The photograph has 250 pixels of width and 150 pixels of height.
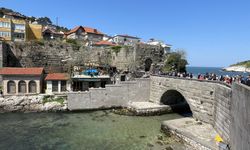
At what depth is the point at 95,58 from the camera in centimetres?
3966

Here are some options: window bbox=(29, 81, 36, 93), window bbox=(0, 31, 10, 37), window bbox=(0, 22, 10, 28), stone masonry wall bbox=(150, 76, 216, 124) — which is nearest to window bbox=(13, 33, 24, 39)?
window bbox=(0, 31, 10, 37)

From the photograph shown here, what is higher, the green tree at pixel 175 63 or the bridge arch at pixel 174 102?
the green tree at pixel 175 63

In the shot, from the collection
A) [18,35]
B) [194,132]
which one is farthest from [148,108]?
[18,35]

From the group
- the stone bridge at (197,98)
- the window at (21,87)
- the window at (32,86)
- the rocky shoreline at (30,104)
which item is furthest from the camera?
the window at (32,86)

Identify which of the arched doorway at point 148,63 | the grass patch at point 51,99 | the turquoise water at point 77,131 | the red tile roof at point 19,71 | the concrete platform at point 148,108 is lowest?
the turquoise water at point 77,131

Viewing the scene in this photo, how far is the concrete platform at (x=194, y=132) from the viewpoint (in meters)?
13.1

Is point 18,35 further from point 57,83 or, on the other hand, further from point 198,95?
point 198,95

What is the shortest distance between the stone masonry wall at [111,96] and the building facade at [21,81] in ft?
20.3

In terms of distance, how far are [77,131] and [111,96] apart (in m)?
9.45

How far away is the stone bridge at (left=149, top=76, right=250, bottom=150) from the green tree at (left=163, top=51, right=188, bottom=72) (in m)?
11.4

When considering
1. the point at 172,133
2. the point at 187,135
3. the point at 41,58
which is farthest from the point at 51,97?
the point at 187,135

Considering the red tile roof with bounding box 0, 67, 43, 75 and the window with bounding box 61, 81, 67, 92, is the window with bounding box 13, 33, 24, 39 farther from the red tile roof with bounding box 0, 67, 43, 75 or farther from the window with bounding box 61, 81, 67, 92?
the window with bounding box 61, 81, 67, 92

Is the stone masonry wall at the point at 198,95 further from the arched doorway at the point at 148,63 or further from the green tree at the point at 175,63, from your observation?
the arched doorway at the point at 148,63

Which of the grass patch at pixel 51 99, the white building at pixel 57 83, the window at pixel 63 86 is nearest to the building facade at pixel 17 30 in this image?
the white building at pixel 57 83
